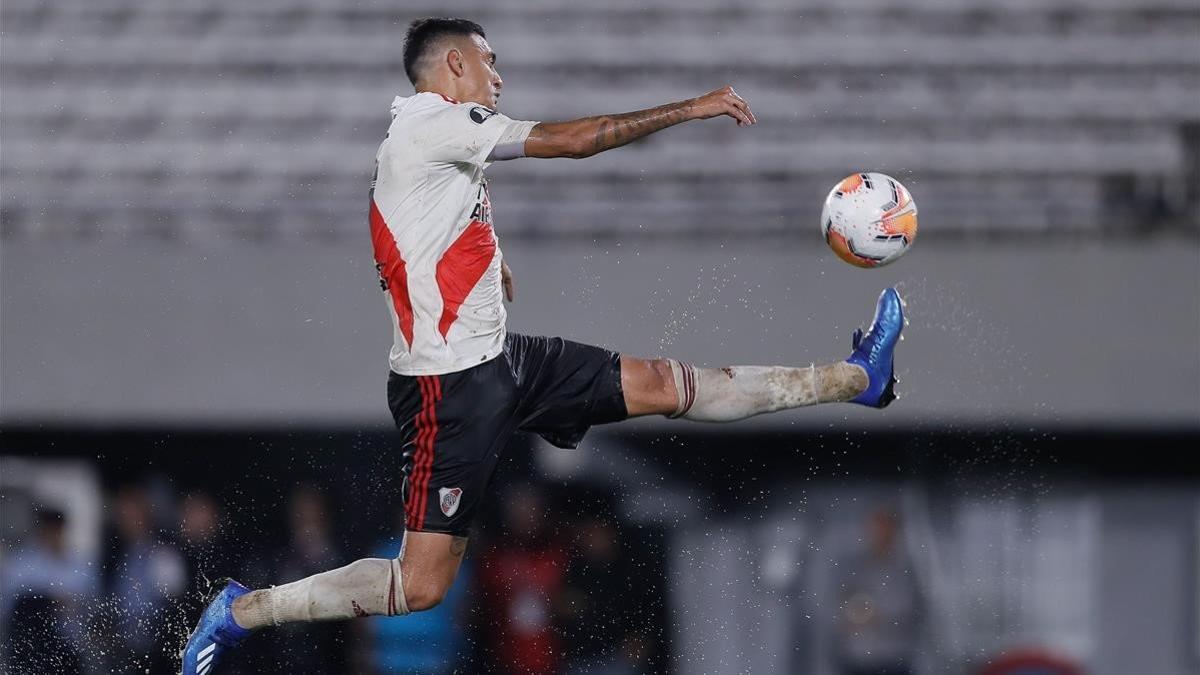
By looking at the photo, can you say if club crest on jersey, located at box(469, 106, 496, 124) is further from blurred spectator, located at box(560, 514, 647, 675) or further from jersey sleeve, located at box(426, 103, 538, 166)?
blurred spectator, located at box(560, 514, 647, 675)

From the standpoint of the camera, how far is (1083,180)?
27.1 feet

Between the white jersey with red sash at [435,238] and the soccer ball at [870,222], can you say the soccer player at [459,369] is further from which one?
the soccer ball at [870,222]

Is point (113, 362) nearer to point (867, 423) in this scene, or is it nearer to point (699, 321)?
point (699, 321)

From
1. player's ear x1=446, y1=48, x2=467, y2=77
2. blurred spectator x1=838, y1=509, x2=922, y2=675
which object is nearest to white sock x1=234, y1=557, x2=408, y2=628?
player's ear x1=446, y1=48, x2=467, y2=77

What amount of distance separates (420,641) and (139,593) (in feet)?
4.33

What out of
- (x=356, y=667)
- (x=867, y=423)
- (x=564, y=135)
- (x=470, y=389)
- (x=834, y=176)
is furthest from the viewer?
(x=834, y=176)

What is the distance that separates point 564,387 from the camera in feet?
14.7

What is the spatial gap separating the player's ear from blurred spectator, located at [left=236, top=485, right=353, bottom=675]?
3.09m

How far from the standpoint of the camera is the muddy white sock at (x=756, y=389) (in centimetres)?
452

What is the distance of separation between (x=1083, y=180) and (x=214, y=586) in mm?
5675

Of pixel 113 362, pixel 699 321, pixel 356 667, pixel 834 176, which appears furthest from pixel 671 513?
pixel 113 362

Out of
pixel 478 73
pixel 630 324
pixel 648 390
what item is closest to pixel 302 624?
pixel 630 324

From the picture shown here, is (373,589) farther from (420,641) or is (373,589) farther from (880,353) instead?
(420,641)

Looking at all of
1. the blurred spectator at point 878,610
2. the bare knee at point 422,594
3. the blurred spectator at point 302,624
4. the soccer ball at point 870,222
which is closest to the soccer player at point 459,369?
the bare knee at point 422,594
